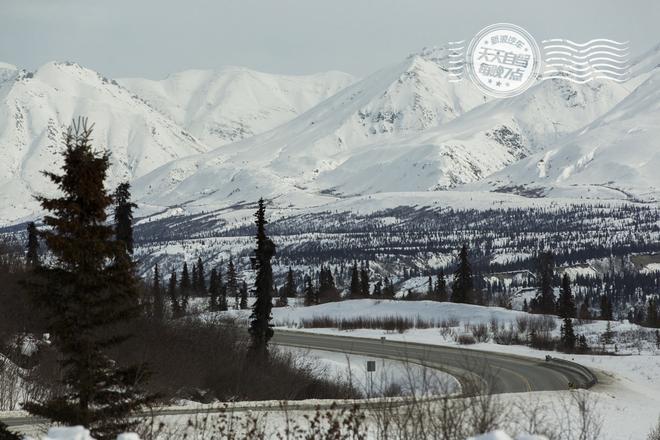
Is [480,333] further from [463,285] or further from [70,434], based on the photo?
[70,434]

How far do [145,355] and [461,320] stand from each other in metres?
50.6

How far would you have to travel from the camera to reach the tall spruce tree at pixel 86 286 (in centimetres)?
1536

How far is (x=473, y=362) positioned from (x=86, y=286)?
27.9 m

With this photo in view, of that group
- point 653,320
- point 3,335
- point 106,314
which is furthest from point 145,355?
point 653,320

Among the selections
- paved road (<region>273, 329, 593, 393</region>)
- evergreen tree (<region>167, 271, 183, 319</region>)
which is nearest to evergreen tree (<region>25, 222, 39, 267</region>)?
evergreen tree (<region>167, 271, 183, 319</region>)

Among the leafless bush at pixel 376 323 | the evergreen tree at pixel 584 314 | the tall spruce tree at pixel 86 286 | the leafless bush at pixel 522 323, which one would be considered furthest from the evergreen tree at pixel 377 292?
the tall spruce tree at pixel 86 286

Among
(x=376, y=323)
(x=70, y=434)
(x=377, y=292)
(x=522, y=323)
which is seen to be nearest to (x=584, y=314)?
(x=377, y=292)

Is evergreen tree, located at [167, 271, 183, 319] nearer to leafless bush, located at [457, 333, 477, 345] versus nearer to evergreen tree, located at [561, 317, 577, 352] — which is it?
leafless bush, located at [457, 333, 477, 345]

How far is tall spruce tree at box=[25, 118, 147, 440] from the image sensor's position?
15.4m

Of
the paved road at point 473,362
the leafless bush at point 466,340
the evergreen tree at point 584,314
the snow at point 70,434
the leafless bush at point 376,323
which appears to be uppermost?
the evergreen tree at point 584,314

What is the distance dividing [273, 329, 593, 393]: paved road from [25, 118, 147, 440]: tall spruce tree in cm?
1620

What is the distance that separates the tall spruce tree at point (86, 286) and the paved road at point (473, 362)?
1620 centimetres

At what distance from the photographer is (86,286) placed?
15.5 meters

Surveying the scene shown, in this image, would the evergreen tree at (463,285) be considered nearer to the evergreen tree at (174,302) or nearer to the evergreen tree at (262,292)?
the evergreen tree at (174,302)
